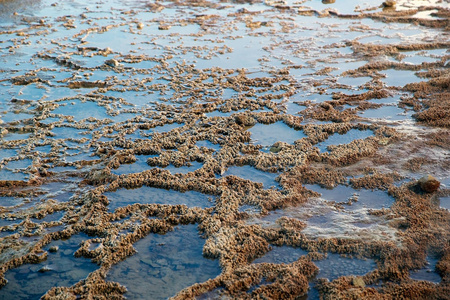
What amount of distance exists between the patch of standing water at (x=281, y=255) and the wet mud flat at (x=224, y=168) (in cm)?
1

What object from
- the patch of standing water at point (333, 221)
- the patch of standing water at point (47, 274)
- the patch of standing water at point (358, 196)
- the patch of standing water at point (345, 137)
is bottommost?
the patch of standing water at point (47, 274)

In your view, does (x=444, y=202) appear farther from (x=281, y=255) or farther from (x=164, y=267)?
(x=164, y=267)

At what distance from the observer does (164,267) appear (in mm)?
3484

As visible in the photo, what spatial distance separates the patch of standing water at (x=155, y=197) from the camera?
429cm

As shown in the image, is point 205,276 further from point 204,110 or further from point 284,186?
point 204,110

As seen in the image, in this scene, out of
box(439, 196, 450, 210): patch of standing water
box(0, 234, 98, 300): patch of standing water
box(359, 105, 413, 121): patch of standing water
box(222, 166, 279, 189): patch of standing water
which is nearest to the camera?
box(0, 234, 98, 300): patch of standing water

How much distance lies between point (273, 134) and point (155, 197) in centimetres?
206

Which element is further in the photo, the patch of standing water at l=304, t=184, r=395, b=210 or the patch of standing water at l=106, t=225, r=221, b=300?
the patch of standing water at l=304, t=184, r=395, b=210

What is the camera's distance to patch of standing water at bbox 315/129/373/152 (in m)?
5.41

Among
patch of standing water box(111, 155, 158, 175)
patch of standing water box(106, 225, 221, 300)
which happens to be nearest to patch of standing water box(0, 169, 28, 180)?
patch of standing water box(111, 155, 158, 175)

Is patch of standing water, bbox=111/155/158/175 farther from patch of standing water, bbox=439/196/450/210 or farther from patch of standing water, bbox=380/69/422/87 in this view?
patch of standing water, bbox=380/69/422/87

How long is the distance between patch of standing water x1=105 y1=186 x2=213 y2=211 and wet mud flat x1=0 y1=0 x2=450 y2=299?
2cm

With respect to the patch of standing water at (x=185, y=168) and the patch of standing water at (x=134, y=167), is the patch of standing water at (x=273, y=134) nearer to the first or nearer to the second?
the patch of standing water at (x=185, y=168)

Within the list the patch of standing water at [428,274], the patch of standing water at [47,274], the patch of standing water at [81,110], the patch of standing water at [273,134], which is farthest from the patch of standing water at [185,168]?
the patch of standing water at [428,274]
